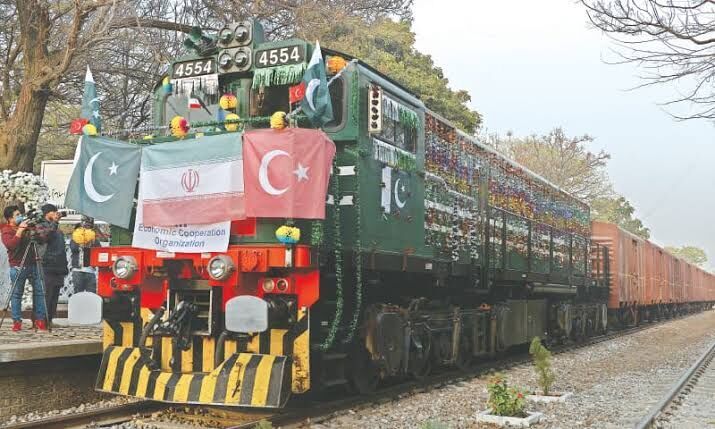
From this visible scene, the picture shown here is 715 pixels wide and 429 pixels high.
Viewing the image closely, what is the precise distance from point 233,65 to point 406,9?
1227cm

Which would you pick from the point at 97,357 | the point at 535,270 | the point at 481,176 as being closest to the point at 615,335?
the point at 535,270

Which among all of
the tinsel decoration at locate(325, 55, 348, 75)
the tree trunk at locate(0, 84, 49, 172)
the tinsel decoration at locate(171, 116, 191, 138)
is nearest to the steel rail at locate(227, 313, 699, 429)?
the tinsel decoration at locate(171, 116, 191, 138)

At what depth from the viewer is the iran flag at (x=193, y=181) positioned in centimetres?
706

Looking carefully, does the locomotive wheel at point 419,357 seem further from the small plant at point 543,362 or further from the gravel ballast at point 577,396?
the small plant at point 543,362

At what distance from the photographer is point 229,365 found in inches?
268

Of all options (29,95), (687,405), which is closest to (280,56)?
(687,405)

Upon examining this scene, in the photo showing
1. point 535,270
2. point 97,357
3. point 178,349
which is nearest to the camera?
point 178,349

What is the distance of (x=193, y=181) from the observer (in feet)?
24.0

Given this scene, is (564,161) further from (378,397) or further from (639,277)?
(378,397)

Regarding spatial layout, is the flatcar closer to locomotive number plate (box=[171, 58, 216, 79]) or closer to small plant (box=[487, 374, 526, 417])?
locomotive number plate (box=[171, 58, 216, 79])

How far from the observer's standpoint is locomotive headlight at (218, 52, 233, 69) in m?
7.92

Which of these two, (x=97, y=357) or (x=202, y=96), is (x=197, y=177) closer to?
(x=202, y=96)

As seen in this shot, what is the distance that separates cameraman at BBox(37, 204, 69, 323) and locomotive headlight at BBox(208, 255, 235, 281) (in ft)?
13.8

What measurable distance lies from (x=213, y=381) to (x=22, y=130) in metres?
8.48
